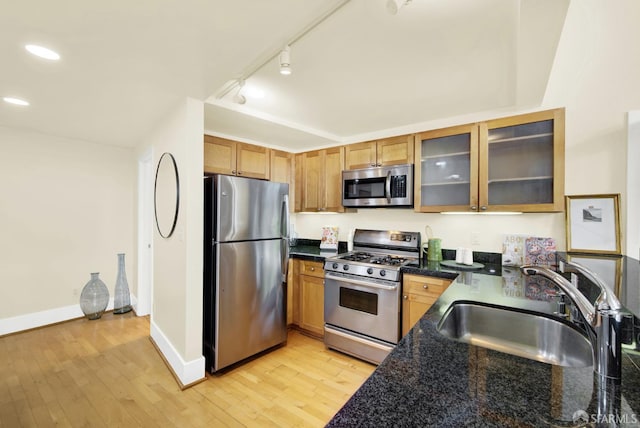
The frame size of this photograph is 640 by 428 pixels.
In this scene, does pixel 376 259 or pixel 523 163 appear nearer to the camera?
pixel 523 163

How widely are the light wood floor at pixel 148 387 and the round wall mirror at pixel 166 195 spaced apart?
127 cm

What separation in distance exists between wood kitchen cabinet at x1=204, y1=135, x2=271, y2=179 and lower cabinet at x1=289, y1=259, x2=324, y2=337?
1.21m

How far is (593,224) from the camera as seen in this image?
2.14m

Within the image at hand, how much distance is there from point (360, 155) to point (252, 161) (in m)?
1.29

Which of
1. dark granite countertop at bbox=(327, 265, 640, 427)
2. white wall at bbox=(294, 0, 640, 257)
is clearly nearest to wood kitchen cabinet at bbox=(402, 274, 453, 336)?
white wall at bbox=(294, 0, 640, 257)

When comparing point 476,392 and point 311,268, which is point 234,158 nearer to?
point 311,268

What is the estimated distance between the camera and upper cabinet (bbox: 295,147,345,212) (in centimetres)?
338

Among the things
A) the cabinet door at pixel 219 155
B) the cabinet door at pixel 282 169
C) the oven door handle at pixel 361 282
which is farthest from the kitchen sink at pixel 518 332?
the cabinet door at pixel 282 169

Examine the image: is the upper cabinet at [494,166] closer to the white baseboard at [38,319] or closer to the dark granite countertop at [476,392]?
the dark granite countertop at [476,392]

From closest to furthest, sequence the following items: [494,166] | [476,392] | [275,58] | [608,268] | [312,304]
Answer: [476,392] → [608,268] → [275,58] → [494,166] → [312,304]

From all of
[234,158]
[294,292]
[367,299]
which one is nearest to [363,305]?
[367,299]

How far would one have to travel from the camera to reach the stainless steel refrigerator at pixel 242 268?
7.81 feet

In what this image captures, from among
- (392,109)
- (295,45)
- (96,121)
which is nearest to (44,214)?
(96,121)

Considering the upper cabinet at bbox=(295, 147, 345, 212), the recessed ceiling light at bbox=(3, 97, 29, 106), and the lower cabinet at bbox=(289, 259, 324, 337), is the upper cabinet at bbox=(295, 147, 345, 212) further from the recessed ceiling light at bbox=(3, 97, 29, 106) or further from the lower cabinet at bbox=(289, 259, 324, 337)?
the recessed ceiling light at bbox=(3, 97, 29, 106)
